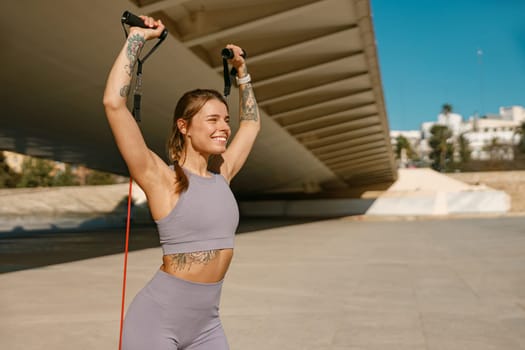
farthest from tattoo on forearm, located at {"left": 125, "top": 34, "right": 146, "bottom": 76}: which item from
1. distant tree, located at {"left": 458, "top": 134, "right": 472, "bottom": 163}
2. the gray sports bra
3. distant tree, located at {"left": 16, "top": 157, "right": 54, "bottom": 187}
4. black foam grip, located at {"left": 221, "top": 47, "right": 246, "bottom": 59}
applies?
distant tree, located at {"left": 458, "top": 134, "right": 472, "bottom": 163}

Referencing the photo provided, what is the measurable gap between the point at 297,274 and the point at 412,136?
604ft

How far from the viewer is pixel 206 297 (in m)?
2.29

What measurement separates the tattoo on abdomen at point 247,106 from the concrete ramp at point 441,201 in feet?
121

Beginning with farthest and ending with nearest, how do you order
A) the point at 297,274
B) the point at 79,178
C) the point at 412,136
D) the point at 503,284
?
the point at 412,136 → the point at 79,178 → the point at 297,274 → the point at 503,284

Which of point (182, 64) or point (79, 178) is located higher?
point (182, 64)

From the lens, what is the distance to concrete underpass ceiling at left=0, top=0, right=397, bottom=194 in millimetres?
10180

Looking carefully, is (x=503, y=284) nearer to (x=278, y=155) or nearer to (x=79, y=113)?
(x=79, y=113)

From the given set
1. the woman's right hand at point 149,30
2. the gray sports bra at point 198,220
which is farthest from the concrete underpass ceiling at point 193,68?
the gray sports bra at point 198,220

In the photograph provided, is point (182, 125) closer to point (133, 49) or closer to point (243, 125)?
point (133, 49)

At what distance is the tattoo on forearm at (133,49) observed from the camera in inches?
86.4

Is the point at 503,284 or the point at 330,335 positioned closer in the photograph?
the point at 330,335

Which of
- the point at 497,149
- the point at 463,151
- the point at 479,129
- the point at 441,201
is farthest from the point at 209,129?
the point at 479,129

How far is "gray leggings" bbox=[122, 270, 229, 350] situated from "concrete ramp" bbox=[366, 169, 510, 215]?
3757cm

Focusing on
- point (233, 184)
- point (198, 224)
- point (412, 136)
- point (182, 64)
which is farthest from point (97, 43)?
point (412, 136)
